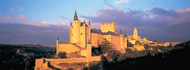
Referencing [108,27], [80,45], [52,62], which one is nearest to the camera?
[52,62]

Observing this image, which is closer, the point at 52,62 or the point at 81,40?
the point at 52,62

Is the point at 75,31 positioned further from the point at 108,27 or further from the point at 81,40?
the point at 108,27

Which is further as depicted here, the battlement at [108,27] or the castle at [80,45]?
the battlement at [108,27]

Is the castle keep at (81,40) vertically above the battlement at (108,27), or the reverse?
the battlement at (108,27)

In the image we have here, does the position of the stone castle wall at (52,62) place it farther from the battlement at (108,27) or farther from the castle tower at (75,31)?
the battlement at (108,27)

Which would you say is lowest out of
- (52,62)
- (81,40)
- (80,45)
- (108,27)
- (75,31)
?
(52,62)

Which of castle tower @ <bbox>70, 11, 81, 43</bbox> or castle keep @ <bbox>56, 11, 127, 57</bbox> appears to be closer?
castle keep @ <bbox>56, 11, 127, 57</bbox>

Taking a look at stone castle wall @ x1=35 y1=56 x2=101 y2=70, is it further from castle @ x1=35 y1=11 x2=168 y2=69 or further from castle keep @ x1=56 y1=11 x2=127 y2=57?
castle keep @ x1=56 y1=11 x2=127 y2=57

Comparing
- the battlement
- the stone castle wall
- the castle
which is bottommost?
the stone castle wall

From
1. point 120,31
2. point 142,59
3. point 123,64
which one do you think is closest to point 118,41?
point 120,31

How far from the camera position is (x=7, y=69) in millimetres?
46531

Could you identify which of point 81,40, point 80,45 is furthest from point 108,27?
point 80,45

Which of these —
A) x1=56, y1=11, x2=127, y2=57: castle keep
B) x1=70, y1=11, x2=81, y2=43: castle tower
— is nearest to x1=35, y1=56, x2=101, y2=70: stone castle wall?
x1=56, y1=11, x2=127, y2=57: castle keep

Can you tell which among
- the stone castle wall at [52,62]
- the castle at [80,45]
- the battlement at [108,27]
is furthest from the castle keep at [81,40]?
the battlement at [108,27]
